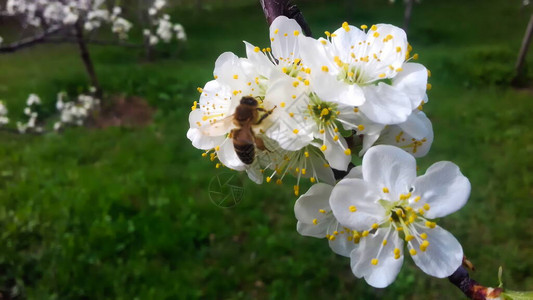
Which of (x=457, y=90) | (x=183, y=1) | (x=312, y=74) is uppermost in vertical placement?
(x=312, y=74)

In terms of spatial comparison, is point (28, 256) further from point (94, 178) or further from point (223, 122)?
point (223, 122)

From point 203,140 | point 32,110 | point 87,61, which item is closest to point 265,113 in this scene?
point 203,140

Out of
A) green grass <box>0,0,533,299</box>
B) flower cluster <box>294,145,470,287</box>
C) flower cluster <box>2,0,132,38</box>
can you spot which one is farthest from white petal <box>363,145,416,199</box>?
flower cluster <box>2,0,132,38</box>

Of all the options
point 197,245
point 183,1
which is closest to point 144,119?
point 197,245

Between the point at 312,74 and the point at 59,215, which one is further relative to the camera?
the point at 59,215

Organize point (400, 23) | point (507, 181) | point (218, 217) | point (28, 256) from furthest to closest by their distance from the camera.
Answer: point (400, 23), point (507, 181), point (218, 217), point (28, 256)

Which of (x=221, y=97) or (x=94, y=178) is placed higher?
(x=221, y=97)
